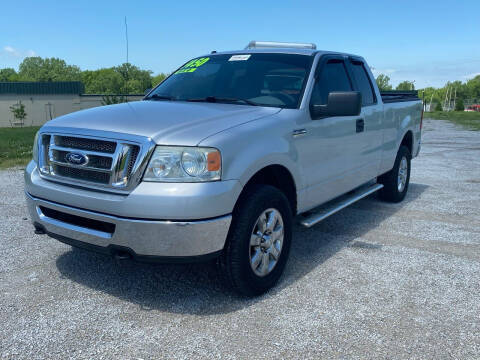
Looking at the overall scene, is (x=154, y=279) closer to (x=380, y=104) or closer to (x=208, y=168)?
(x=208, y=168)

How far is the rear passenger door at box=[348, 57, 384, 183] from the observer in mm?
5191

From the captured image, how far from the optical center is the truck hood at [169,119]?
314 centimetres

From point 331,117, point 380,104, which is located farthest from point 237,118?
point 380,104

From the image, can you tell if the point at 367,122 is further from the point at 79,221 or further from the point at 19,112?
the point at 19,112

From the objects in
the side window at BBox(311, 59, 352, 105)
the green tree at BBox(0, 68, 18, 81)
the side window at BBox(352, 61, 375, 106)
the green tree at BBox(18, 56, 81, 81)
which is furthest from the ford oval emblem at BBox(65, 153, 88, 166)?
the green tree at BBox(0, 68, 18, 81)

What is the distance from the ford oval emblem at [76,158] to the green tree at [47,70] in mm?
136009

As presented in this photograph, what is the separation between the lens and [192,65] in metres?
5.07

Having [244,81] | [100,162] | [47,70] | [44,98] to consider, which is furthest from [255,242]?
[47,70]

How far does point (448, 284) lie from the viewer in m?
3.89

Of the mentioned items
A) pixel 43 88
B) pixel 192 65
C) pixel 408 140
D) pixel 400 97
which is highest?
pixel 43 88

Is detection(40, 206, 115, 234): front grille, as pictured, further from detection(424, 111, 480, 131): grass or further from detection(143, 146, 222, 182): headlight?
detection(424, 111, 480, 131): grass

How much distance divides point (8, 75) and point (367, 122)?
6482 inches

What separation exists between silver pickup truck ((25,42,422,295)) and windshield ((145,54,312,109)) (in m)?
0.01

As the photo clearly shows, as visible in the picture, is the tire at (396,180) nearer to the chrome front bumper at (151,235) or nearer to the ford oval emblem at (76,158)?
the chrome front bumper at (151,235)
